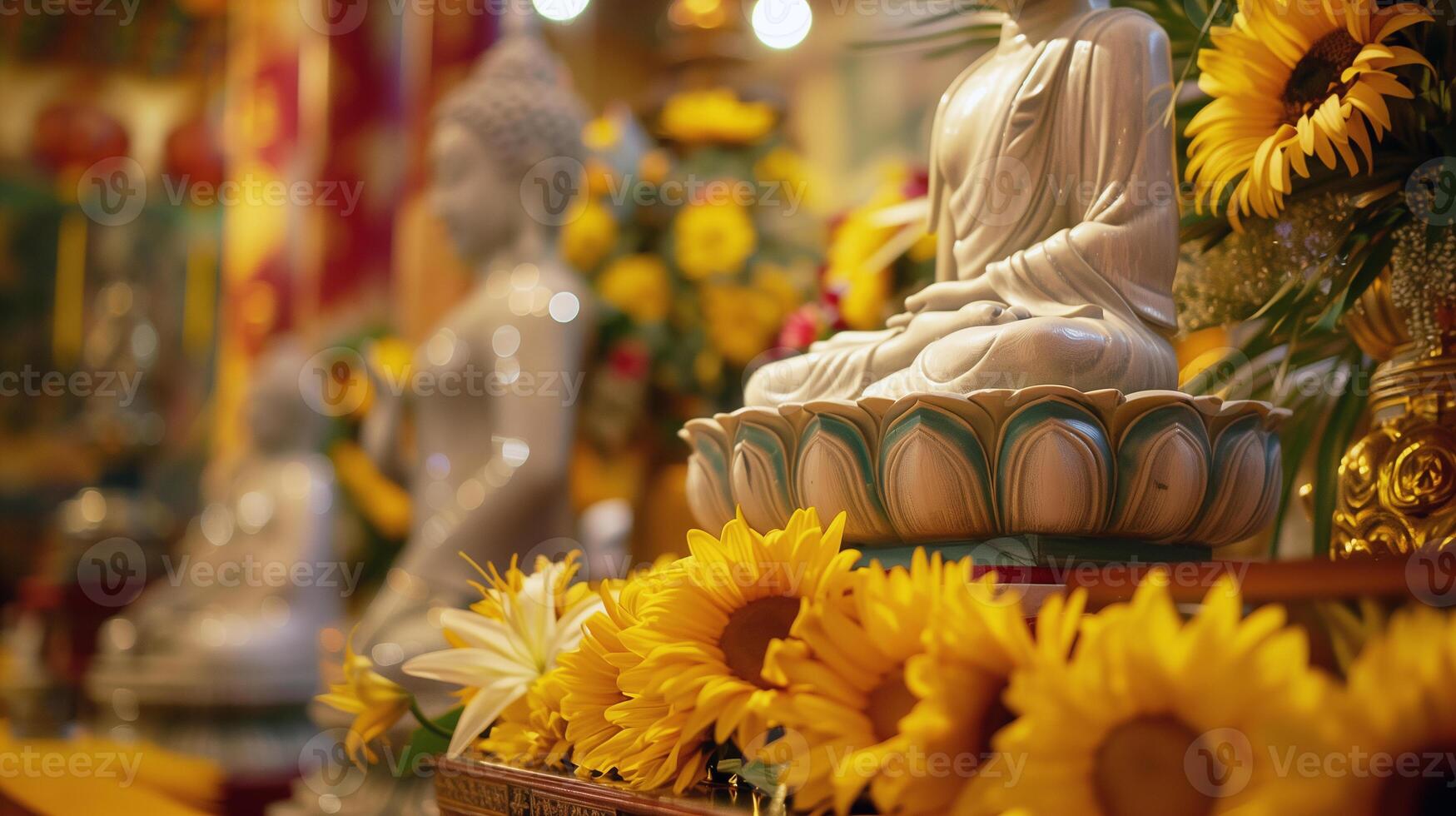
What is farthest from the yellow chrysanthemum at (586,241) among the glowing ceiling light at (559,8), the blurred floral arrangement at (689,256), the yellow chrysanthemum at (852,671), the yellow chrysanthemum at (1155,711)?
the yellow chrysanthemum at (1155,711)

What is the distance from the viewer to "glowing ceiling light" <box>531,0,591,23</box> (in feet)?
10.1

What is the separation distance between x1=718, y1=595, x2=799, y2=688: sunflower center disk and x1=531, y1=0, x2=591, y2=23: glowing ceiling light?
8.41 ft

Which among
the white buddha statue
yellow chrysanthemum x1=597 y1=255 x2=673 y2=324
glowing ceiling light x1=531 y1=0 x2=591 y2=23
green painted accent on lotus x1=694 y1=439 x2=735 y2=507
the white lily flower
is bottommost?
the white buddha statue

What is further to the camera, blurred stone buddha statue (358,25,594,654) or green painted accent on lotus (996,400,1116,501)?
blurred stone buddha statue (358,25,594,654)

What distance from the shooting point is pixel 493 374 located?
5.44 feet

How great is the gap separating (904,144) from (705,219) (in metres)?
1.43

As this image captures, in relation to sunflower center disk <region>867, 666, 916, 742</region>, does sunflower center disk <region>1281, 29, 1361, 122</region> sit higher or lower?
higher

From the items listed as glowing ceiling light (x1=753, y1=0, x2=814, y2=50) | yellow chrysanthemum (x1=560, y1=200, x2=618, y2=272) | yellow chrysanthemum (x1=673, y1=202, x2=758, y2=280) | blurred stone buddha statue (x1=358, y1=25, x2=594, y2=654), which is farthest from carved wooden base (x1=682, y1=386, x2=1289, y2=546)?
glowing ceiling light (x1=753, y1=0, x2=814, y2=50)

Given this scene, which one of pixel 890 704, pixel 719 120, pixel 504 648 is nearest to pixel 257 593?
pixel 719 120

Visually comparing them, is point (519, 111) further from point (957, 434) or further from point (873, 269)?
point (957, 434)

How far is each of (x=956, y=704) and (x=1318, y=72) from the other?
54 centimetres

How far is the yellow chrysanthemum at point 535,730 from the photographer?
0.76m

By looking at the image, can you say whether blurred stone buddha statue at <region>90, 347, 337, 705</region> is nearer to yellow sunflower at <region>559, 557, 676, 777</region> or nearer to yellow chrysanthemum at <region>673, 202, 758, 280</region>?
yellow chrysanthemum at <region>673, 202, 758, 280</region>

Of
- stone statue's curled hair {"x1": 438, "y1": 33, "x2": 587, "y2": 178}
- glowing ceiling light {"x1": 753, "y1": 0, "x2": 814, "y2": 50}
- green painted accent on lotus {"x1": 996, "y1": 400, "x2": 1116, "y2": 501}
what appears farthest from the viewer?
glowing ceiling light {"x1": 753, "y1": 0, "x2": 814, "y2": 50}
